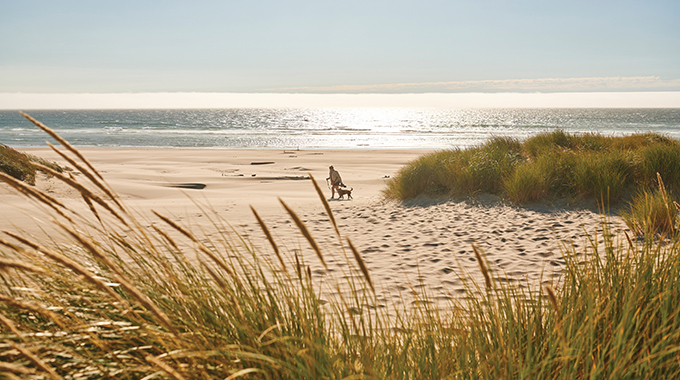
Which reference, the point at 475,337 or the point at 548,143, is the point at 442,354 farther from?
the point at 548,143

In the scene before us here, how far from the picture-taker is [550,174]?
10062 mm

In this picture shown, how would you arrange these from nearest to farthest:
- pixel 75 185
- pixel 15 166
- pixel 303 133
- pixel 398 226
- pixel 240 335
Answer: pixel 75 185, pixel 240 335, pixel 398 226, pixel 15 166, pixel 303 133

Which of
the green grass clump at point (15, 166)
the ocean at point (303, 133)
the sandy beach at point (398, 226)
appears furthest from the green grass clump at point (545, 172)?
the ocean at point (303, 133)

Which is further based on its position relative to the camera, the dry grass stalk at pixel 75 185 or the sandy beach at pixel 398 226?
the sandy beach at pixel 398 226

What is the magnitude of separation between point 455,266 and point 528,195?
4153 millimetres

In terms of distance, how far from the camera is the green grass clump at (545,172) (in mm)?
9594

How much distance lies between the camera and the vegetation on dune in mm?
9508

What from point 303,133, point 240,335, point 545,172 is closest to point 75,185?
point 240,335

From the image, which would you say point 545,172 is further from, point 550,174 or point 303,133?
point 303,133

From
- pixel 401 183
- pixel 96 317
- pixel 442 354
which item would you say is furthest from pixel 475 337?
pixel 401 183

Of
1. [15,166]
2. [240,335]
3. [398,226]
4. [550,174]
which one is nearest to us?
[240,335]

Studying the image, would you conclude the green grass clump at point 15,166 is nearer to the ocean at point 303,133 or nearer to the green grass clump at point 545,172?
the green grass clump at point 545,172

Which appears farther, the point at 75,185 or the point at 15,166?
the point at 15,166

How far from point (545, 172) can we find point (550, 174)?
0.38 feet
